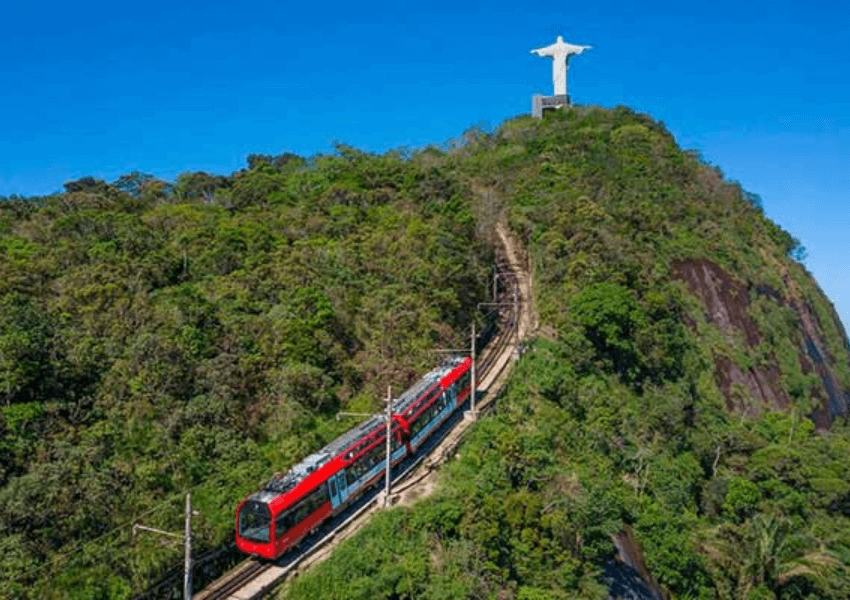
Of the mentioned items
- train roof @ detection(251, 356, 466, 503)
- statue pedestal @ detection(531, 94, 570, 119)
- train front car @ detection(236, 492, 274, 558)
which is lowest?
train front car @ detection(236, 492, 274, 558)

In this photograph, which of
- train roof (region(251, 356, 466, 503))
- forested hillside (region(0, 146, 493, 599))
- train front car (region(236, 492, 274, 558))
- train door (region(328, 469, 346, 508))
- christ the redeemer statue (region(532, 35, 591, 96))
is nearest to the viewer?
forested hillside (region(0, 146, 493, 599))

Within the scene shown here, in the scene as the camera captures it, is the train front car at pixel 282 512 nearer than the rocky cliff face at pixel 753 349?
Yes

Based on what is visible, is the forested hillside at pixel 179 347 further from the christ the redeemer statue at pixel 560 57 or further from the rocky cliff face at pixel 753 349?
the christ the redeemer statue at pixel 560 57

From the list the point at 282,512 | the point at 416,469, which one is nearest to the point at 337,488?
the point at 282,512

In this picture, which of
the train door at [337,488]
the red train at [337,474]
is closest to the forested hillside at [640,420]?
the red train at [337,474]

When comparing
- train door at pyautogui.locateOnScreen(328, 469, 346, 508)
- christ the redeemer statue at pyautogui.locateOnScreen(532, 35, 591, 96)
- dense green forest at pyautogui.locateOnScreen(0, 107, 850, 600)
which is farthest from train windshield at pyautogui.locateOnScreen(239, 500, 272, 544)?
christ the redeemer statue at pyautogui.locateOnScreen(532, 35, 591, 96)

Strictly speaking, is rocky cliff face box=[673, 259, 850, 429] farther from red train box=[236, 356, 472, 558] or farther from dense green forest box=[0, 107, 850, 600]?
red train box=[236, 356, 472, 558]
